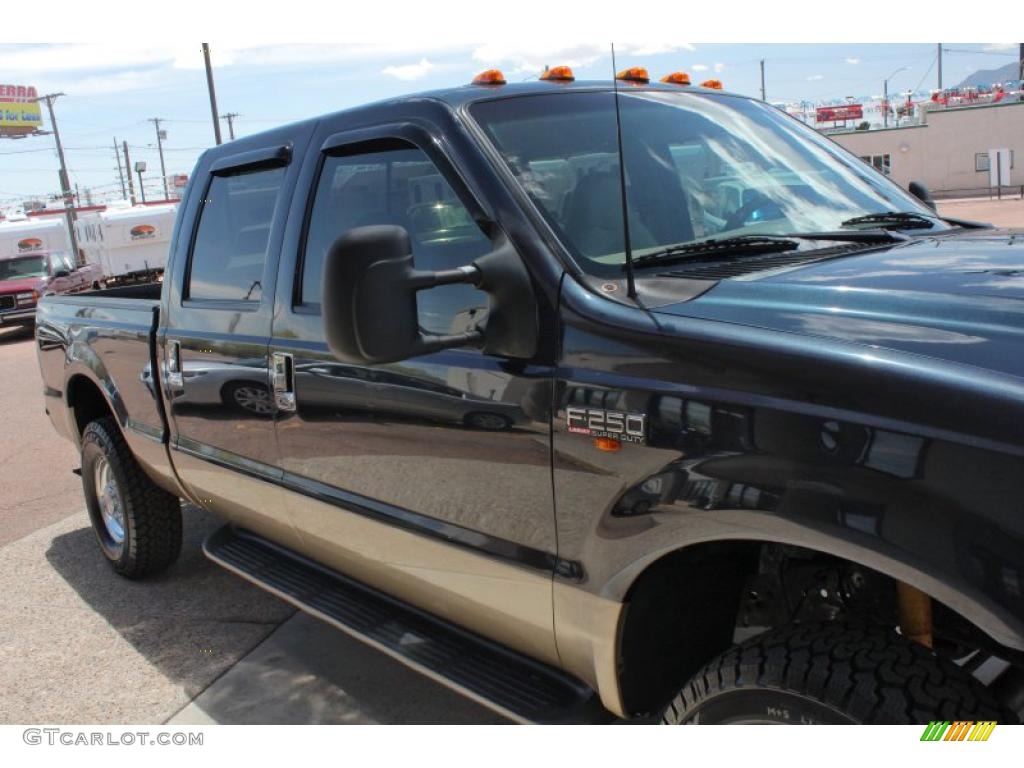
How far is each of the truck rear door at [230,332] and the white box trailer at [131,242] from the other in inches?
Result: 1102

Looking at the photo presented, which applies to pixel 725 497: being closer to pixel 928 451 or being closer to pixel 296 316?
pixel 928 451

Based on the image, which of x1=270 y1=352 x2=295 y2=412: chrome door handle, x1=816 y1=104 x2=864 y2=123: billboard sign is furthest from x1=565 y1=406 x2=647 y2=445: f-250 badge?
x1=816 y1=104 x2=864 y2=123: billboard sign

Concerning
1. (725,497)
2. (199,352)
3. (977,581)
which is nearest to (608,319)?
(725,497)

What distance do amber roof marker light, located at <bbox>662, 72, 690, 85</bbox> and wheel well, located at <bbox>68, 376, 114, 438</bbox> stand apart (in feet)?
10.3

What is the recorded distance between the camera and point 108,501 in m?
4.91

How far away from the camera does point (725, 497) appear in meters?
1.91

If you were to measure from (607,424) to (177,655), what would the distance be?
2.63m

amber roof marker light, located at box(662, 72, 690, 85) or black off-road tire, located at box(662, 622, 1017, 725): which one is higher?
amber roof marker light, located at box(662, 72, 690, 85)

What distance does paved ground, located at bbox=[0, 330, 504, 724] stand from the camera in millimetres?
3492

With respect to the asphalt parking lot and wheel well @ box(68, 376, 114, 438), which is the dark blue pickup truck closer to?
the asphalt parking lot

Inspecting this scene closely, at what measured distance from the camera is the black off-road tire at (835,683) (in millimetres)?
1768

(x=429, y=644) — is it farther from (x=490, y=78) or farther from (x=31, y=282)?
(x=31, y=282)

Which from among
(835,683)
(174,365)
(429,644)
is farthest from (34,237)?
(835,683)

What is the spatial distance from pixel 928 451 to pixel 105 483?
14.0ft
